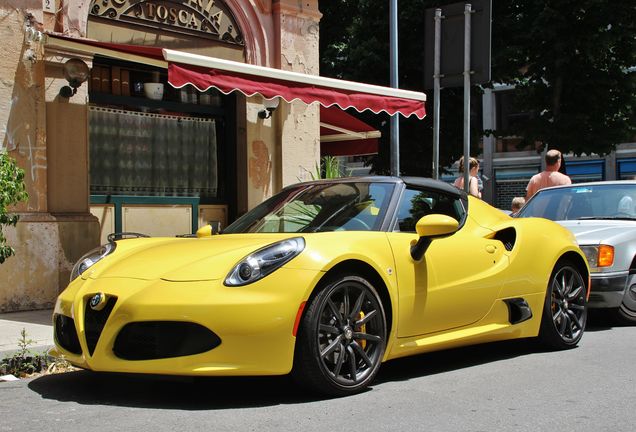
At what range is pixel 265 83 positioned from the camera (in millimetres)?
9078

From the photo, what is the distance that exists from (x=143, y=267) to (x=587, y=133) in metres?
17.2

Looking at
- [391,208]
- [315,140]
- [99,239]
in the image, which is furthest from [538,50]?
[391,208]

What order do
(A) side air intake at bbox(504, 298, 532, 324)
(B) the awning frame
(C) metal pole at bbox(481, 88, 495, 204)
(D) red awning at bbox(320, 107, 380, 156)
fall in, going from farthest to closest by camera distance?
(C) metal pole at bbox(481, 88, 495, 204), (D) red awning at bbox(320, 107, 380, 156), (B) the awning frame, (A) side air intake at bbox(504, 298, 532, 324)

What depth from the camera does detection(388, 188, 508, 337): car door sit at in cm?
530

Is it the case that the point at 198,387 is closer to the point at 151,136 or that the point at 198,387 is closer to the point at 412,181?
the point at 412,181

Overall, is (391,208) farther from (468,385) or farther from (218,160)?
(218,160)

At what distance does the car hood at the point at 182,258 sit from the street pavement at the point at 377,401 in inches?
22.9

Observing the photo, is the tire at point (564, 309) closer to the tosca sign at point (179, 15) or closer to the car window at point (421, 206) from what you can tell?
the car window at point (421, 206)

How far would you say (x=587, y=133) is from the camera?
66.9 feet

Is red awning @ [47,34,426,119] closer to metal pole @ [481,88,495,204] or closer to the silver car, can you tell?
the silver car

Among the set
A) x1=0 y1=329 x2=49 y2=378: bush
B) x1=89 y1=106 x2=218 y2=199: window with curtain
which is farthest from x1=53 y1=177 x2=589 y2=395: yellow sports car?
x1=89 y1=106 x2=218 y2=199: window with curtain

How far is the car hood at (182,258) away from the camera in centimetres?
471

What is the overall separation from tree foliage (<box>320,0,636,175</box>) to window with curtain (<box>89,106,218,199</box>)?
10951 mm

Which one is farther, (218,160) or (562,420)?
(218,160)
